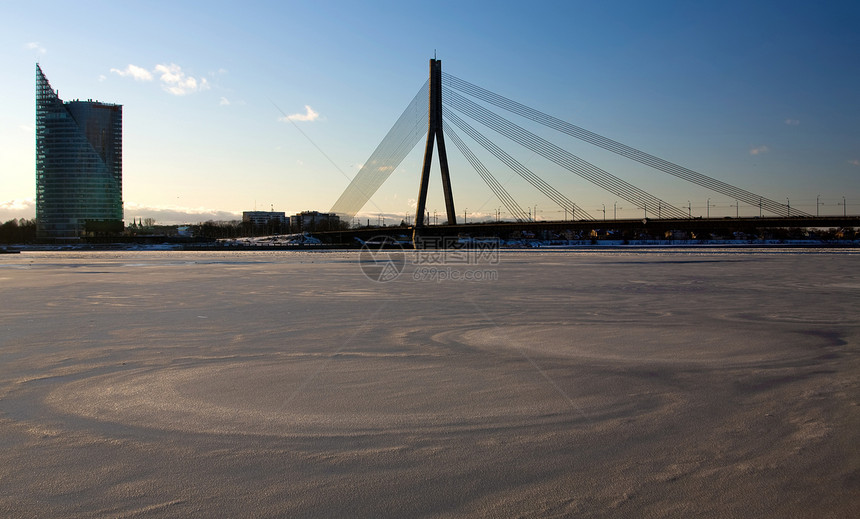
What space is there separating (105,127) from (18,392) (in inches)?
8595

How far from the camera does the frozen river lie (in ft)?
10.4

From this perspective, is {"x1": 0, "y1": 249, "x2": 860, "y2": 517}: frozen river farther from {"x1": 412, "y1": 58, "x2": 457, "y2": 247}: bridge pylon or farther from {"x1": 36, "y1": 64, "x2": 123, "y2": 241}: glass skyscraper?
{"x1": 36, "y1": 64, "x2": 123, "y2": 241}: glass skyscraper

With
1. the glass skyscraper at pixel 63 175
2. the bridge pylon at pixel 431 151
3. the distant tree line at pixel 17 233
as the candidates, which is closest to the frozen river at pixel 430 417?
the bridge pylon at pixel 431 151

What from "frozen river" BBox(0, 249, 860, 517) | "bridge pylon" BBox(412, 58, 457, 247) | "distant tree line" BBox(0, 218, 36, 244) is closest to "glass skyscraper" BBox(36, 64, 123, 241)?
"distant tree line" BBox(0, 218, 36, 244)

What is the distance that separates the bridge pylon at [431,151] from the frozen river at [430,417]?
1725 inches

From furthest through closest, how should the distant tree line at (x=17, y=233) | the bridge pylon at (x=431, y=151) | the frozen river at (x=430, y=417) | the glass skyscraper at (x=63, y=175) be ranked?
the glass skyscraper at (x=63, y=175) < the distant tree line at (x=17, y=233) < the bridge pylon at (x=431, y=151) < the frozen river at (x=430, y=417)

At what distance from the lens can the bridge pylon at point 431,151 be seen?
173 feet

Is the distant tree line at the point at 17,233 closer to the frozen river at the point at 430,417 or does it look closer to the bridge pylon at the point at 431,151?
the bridge pylon at the point at 431,151

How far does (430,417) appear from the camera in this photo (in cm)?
450

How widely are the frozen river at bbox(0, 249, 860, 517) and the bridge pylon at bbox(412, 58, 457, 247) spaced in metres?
43.8

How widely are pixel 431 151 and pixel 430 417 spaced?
5065cm

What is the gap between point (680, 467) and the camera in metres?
3.52

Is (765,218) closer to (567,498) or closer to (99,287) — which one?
(99,287)

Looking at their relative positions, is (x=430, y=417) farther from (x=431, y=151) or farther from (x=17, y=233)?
(x=17, y=233)
